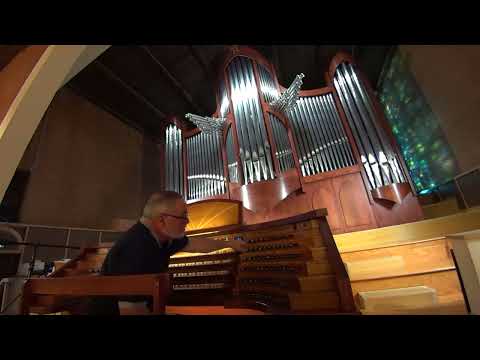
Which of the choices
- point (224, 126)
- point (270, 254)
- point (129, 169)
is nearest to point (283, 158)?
point (224, 126)

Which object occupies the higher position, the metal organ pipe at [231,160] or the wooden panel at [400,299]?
the metal organ pipe at [231,160]

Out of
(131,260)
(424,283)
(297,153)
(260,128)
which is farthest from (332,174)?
(131,260)

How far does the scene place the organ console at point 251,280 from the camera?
1.07 metres

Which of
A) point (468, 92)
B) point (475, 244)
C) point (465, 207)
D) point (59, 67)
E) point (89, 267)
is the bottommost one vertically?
point (475, 244)

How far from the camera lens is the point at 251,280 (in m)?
2.26

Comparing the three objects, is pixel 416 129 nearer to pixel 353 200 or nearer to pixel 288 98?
pixel 353 200

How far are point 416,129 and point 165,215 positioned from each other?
5.67 meters

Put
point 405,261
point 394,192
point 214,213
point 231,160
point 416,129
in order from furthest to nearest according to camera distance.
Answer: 1. point 416,129
2. point 231,160
3. point 394,192
4. point 214,213
5. point 405,261

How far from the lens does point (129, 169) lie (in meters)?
7.24

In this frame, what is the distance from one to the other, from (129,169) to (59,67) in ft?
20.3

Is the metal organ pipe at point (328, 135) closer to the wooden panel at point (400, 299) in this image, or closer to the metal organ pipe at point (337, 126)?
the metal organ pipe at point (337, 126)

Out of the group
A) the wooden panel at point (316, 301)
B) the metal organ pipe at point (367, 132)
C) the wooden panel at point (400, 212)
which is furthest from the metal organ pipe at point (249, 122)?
the wooden panel at point (316, 301)

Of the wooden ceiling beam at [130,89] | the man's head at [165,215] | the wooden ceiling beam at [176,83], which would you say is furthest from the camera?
the wooden ceiling beam at [130,89]
